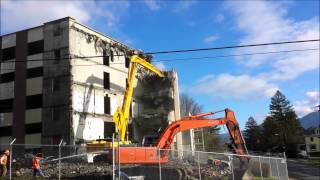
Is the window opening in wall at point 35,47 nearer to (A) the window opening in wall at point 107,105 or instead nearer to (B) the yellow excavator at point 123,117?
(A) the window opening in wall at point 107,105

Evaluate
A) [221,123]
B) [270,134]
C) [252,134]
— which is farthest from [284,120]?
[221,123]

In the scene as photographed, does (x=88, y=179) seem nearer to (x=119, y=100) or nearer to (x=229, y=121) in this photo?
(x=229, y=121)

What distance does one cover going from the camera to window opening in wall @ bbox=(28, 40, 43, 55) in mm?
53469

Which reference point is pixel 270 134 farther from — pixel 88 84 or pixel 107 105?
pixel 88 84

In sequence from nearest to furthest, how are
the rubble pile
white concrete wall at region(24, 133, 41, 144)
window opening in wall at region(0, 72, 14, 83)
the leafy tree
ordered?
the rubble pile < white concrete wall at region(24, 133, 41, 144) < window opening in wall at region(0, 72, 14, 83) < the leafy tree

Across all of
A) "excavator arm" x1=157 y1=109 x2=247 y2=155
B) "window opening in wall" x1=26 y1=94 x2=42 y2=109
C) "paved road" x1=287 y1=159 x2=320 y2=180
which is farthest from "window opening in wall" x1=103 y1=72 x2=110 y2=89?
"paved road" x1=287 y1=159 x2=320 y2=180

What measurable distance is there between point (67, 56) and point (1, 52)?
11.1 m

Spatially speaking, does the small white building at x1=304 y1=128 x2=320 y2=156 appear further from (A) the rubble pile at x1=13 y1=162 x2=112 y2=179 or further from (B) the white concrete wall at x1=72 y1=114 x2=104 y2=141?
(A) the rubble pile at x1=13 y1=162 x2=112 y2=179

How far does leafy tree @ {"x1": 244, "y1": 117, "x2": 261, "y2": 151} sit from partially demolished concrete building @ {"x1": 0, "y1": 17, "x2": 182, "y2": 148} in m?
98.0

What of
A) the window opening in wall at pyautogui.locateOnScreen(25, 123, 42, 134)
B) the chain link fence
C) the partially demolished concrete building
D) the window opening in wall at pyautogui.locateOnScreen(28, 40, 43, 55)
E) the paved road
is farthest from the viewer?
the window opening in wall at pyautogui.locateOnScreen(28, 40, 43, 55)

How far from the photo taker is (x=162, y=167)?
2550 centimetres

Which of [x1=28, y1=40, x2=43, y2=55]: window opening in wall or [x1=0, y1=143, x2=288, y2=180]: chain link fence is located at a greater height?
[x1=28, y1=40, x2=43, y2=55]: window opening in wall

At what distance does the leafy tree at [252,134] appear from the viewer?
151750 millimetres

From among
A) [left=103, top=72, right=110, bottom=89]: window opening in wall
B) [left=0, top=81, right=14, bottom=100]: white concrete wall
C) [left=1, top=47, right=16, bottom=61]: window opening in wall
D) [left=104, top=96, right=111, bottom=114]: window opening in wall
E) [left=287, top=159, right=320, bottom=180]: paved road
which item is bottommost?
[left=287, top=159, right=320, bottom=180]: paved road
